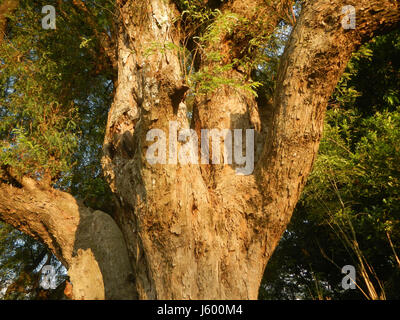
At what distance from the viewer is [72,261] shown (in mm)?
4590

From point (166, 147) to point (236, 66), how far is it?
2184 millimetres

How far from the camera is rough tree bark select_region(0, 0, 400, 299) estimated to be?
3.31m

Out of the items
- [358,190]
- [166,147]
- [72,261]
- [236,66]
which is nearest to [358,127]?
[358,190]

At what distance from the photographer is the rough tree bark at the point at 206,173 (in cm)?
331

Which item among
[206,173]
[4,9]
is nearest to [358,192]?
[206,173]

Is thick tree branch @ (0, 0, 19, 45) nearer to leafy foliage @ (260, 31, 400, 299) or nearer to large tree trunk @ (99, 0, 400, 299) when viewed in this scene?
large tree trunk @ (99, 0, 400, 299)

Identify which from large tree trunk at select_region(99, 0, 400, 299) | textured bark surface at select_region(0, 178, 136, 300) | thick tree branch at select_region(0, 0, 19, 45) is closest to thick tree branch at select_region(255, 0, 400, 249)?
large tree trunk at select_region(99, 0, 400, 299)

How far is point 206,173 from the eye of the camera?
14.3 ft

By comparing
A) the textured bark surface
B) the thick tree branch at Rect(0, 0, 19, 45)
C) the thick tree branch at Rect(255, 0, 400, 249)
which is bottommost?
the textured bark surface

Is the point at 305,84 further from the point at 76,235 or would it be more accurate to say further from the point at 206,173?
the point at 76,235

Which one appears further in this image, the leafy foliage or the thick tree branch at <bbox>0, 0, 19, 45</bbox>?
the thick tree branch at <bbox>0, 0, 19, 45</bbox>

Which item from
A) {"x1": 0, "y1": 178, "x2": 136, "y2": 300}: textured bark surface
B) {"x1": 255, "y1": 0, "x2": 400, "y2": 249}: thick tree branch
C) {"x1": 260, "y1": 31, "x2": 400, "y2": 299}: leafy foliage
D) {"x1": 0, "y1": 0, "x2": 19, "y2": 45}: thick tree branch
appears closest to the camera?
{"x1": 255, "y1": 0, "x2": 400, "y2": 249}: thick tree branch
